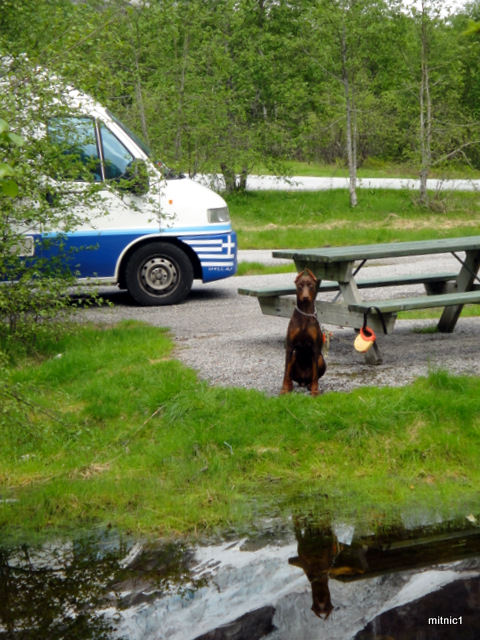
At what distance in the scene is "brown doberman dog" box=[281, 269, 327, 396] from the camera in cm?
663

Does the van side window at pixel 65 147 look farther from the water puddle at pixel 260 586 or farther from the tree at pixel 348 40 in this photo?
the tree at pixel 348 40

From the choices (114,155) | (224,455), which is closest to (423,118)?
(114,155)

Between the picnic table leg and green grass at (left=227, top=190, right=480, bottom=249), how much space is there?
29.5ft

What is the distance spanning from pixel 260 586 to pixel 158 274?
24.4 ft

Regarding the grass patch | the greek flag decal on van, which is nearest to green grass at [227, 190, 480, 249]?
the grass patch

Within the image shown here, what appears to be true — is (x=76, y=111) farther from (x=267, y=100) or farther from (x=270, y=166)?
(x=267, y=100)

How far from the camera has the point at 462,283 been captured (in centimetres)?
873

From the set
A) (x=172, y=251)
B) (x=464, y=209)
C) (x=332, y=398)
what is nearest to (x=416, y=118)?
(x=464, y=209)

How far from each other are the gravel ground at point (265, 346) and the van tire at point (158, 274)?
0.18 metres

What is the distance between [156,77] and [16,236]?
1319 centimetres

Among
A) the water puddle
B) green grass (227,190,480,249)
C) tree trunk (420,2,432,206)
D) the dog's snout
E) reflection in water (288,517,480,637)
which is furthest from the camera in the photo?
tree trunk (420,2,432,206)

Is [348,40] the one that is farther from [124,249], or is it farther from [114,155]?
[124,249]

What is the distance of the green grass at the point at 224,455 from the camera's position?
538 cm

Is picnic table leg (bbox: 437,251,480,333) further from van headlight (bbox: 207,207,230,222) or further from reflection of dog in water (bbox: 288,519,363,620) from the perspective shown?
reflection of dog in water (bbox: 288,519,363,620)
